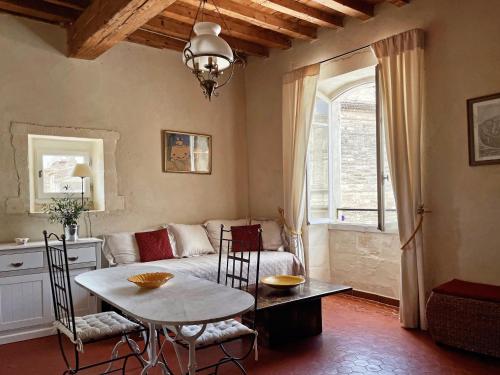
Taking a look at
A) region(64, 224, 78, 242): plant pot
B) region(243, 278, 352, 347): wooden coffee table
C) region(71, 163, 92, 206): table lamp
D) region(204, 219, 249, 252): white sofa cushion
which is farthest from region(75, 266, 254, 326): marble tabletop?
region(204, 219, 249, 252): white sofa cushion

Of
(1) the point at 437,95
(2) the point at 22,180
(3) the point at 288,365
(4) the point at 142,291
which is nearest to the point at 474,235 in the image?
(1) the point at 437,95

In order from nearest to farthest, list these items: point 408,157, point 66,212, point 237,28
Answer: point 408,157 → point 66,212 → point 237,28

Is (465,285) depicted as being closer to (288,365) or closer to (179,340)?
(288,365)

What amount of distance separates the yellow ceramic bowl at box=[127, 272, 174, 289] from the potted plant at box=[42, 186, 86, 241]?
1.74 m

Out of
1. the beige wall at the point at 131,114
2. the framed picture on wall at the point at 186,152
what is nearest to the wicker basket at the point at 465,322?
the beige wall at the point at 131,114

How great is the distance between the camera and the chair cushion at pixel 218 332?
A: 2.31 meters

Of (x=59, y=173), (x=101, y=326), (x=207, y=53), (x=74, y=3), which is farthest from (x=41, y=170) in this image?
(x=207, y=53)

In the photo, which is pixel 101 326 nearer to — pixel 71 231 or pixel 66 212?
pixel 71 231

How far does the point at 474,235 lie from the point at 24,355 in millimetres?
3785

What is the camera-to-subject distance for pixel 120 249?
4.32 m

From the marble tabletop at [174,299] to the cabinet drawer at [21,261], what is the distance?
47.2 inches

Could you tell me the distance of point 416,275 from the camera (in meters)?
3.75

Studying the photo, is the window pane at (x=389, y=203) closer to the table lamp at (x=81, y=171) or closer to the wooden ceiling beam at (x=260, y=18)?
the wooden ceiling beam at (x=260, y=18)

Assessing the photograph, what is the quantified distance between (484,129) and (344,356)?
213 centimetres
